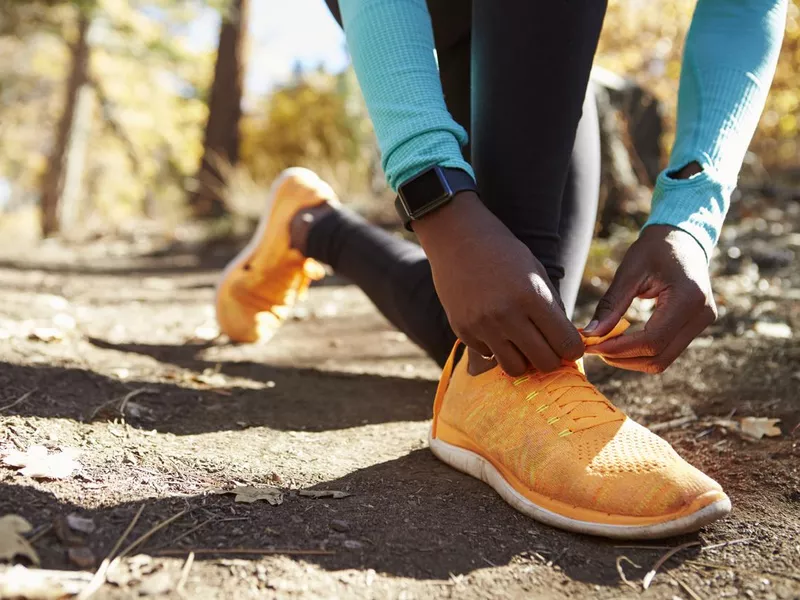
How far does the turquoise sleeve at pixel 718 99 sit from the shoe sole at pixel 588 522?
17.6 inches

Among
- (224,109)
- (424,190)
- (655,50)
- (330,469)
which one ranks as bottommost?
(330,469)

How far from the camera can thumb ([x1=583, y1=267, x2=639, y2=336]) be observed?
3.38 feet

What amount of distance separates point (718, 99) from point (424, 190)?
0.64m

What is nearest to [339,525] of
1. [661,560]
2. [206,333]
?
[661,560]

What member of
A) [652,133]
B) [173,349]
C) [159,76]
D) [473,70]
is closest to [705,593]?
[473,70]

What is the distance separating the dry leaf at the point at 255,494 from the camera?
1000 mm

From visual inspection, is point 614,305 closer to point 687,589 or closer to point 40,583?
point 687,589

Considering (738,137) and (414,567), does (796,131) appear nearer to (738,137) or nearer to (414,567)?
(738,137)

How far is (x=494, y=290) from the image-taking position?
91 cm

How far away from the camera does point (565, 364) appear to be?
1111mm

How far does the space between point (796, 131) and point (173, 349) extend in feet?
24.8

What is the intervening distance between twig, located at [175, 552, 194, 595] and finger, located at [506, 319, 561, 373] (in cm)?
49

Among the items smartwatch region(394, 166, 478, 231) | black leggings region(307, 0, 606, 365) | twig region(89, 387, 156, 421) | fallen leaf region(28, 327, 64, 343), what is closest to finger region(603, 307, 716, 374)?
black leggings region(307, 0, 606, 365)

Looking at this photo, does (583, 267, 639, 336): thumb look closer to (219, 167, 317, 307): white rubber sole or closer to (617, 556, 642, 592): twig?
(617, 556, 642, 592): twig
